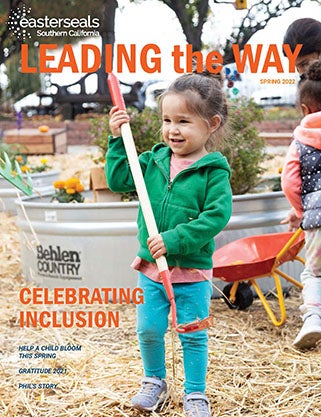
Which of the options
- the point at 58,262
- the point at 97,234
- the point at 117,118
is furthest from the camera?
the point at 58,262

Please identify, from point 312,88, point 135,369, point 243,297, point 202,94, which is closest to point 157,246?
point 202,94

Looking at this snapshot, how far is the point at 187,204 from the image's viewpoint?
211cm

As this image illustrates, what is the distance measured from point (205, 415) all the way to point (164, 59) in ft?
Answer: 4.58

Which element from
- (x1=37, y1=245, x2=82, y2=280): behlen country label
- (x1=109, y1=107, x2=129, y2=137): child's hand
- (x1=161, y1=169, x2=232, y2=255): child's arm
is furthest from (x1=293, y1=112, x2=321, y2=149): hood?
(x1=37, y1=245, x2=82, y2=280): behlen country label

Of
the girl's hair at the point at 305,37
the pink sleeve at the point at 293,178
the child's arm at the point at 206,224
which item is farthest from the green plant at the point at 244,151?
the child's arm at the point at 206,224

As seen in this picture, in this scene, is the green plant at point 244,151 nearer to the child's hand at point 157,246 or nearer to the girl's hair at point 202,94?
the girl's hair at point 202,94

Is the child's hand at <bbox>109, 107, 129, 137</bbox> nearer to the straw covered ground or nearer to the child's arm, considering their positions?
the child's arm

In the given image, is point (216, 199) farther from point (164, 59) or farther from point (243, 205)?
point (243, 205)

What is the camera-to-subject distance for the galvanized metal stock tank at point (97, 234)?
11.3 ft

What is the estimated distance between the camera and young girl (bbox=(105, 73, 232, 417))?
2.11m

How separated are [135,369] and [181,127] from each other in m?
0.88

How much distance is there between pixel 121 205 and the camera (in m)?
3.41

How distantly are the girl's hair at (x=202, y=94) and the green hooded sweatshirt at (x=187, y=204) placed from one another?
13 centimetres

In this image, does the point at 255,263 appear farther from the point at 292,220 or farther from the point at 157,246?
the point at 157,246
